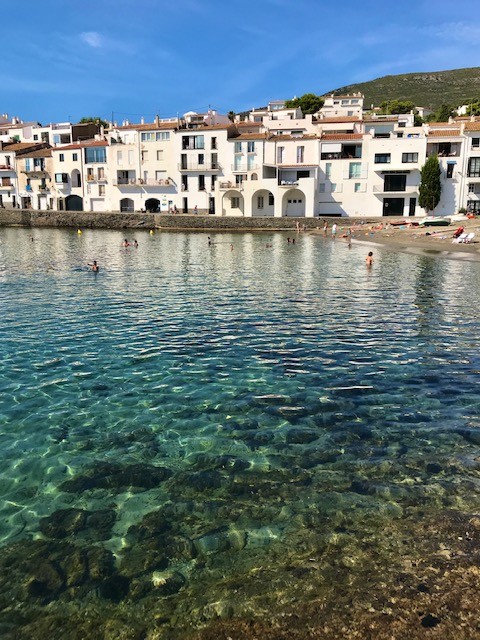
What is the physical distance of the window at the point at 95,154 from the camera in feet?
294

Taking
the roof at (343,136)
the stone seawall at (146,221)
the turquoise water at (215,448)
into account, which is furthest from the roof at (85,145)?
the turquoise water at (215,448)

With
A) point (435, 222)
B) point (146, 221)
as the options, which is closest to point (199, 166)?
point (146, 221)

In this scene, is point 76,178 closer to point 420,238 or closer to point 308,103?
point 308,103

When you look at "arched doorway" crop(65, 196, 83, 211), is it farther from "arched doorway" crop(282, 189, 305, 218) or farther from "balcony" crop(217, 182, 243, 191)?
"arched doorway" crop(282, 189, 305, 218)

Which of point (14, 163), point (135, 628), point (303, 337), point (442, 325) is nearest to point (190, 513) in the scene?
point (135, 628)

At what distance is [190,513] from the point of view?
746cm

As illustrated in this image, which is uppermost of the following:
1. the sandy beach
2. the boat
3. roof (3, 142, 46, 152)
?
roof (3, 142, 46, 152)

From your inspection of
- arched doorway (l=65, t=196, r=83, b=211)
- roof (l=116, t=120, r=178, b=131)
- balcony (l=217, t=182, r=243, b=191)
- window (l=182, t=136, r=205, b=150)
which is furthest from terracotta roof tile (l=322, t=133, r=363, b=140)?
arched doorway (l=65, t=196, r=83, b=211)

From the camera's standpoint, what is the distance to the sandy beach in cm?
4753

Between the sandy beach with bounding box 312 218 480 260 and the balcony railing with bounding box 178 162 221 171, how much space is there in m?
22.0

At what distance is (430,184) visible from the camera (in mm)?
70875

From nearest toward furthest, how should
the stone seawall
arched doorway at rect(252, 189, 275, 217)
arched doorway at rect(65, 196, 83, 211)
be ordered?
1. the stone seawall
2. arched doorway at rect(252, 189, 275, 217)
3. arched doorway at rect(65, 196, 83, 211)

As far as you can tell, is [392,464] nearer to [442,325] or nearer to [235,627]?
[235,627]

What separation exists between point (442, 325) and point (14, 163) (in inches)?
3835
